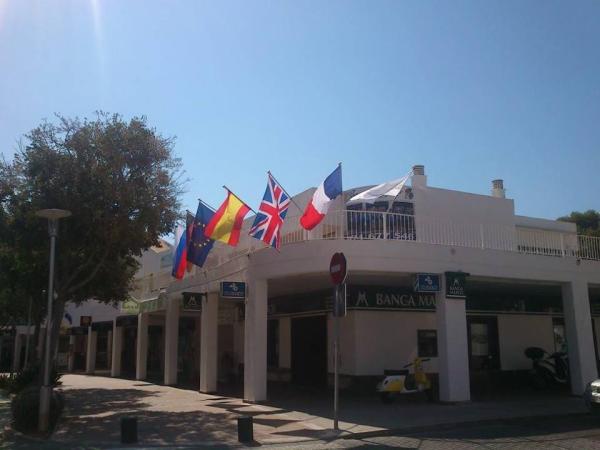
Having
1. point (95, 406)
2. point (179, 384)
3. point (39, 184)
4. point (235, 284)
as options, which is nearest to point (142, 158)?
point (39, 184)

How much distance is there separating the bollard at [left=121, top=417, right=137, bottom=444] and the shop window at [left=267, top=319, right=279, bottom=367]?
13011mm

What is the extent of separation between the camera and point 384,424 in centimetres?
1207

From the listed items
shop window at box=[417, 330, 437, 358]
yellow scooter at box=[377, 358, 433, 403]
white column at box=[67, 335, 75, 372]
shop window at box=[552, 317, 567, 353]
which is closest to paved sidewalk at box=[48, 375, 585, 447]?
yellow scooter at box=[377, 358, 433, 403]

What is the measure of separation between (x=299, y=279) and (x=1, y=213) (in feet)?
28.7

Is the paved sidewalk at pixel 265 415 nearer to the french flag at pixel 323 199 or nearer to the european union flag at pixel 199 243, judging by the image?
the european union flag at pixel 199 243

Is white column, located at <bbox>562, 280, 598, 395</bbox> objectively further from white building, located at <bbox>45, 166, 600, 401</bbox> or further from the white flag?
the white flag

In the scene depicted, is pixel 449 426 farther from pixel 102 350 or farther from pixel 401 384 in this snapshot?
pixel 102 350

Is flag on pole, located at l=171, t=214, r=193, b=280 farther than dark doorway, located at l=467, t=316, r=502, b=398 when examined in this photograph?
No

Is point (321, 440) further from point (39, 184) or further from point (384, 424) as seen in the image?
point (39, 184)

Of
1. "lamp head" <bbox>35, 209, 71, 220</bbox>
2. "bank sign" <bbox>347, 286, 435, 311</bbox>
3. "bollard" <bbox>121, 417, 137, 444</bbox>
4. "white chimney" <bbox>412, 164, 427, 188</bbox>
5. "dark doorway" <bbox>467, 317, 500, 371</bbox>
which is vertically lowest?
"bollard" <bbox>121, 417, 137, 444</bbox>

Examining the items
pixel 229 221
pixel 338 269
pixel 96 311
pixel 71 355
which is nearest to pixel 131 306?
pixel 96 311

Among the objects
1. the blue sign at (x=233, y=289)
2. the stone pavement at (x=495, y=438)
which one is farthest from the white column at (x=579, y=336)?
the blue sign at (x=233, y=289)

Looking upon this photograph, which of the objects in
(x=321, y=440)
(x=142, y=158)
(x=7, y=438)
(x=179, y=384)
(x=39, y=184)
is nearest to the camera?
(x=321, y=440)

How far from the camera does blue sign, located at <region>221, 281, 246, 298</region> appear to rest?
1652cm
